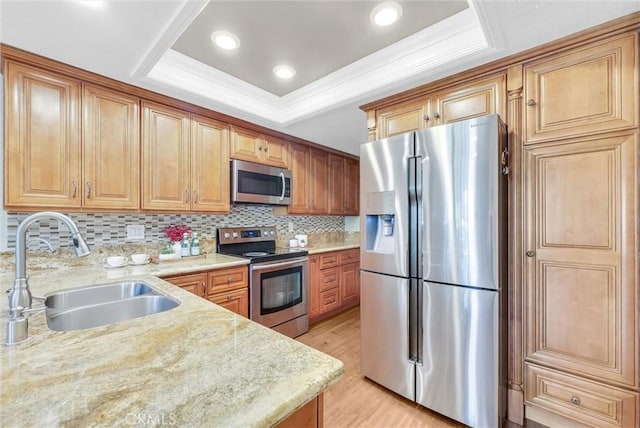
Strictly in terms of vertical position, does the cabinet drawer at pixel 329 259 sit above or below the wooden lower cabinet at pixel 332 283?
above

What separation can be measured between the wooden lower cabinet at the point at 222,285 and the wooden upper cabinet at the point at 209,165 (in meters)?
0.64

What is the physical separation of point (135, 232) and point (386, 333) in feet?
7.22

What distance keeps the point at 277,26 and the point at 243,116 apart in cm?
106

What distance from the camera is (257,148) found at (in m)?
2.96

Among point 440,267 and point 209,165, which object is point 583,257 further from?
point 209,165

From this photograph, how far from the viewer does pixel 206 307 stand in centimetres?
112

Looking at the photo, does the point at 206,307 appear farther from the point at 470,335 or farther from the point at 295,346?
the point at 470,335

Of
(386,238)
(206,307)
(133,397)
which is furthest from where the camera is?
Answer: (386,238)

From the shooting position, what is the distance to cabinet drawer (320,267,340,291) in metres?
3.31

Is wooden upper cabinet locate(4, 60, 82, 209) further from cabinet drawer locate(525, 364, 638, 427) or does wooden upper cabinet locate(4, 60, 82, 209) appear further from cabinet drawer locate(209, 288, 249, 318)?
cabinet drawer locate(525, 364, 638, 427)

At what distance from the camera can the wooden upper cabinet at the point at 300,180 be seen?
11.0 feet

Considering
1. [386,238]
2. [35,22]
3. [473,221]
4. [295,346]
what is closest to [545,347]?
[473,221]

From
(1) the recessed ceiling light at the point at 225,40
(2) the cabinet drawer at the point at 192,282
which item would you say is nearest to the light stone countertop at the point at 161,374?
(2) the cabinet drawer at the point at 192,282

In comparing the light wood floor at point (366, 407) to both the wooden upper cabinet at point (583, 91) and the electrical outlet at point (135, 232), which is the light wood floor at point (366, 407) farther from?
the electrical outlet at point (135, 232)
